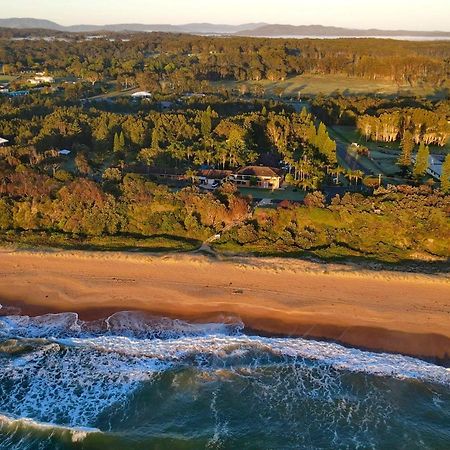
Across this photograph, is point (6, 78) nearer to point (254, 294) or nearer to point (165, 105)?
point (165, 105)

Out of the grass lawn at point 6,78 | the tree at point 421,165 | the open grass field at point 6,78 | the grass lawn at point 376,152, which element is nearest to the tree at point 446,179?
the tree at point 421,165

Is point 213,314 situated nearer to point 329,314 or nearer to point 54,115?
point 329,314

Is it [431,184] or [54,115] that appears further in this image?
[54,115]

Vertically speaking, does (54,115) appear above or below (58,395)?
above

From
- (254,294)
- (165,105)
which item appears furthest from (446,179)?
(165,105)

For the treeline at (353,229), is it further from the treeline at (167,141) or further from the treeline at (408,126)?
the treeline at (408,126)

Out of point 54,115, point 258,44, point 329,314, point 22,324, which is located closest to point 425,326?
point 329,314
